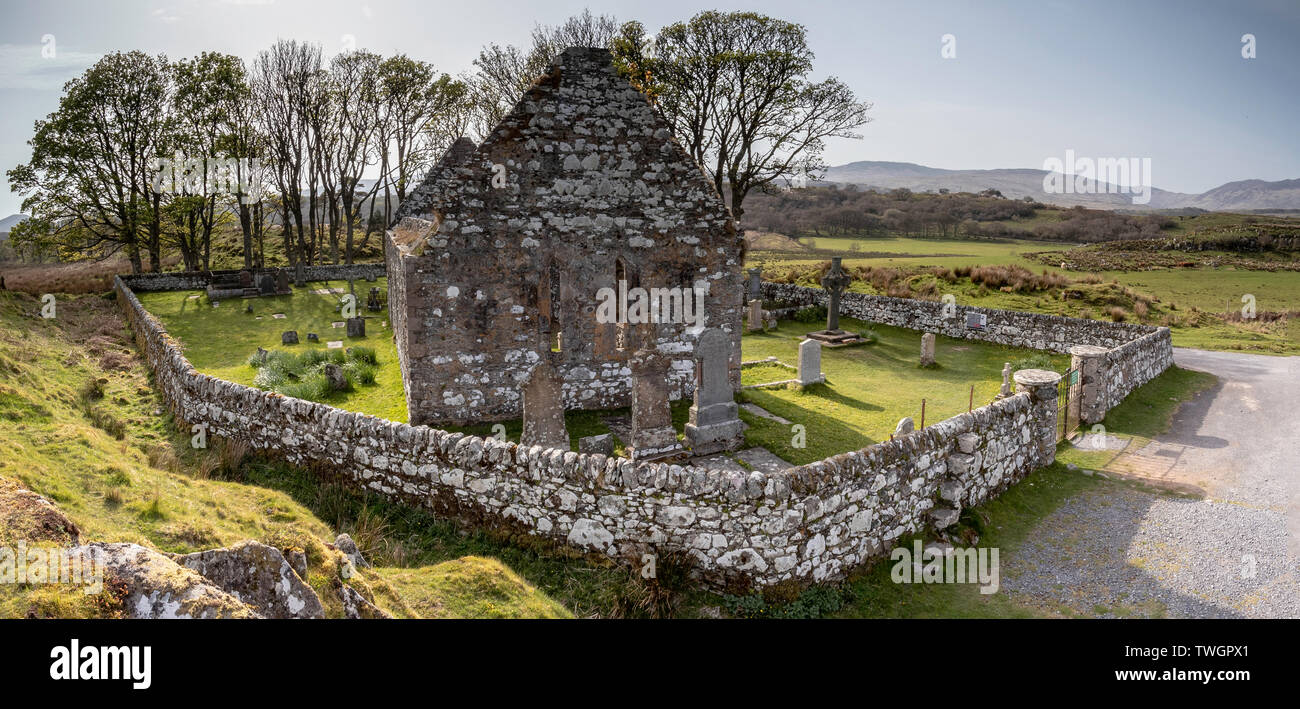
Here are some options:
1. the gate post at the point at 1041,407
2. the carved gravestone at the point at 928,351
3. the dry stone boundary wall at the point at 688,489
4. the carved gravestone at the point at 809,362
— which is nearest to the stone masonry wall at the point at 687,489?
the dry stone boundary wall at the point at 688,489

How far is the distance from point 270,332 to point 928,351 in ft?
71.6

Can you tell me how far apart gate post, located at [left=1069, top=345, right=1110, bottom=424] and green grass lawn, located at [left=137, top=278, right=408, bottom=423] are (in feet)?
45.1

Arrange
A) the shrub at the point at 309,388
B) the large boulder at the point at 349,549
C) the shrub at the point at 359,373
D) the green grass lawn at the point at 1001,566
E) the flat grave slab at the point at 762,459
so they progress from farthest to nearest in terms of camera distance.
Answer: the shrub at the point at 359,373 → the shrub at the point at 309,388 → the flat grave slab at the point at 762,459 → the green grass lawn at the point at 1001,566 → the large boulder at the point at 349,549

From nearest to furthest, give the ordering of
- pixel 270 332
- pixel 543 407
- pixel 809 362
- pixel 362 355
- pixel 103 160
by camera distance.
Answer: pixel 543 407, pixel 809 362, pixel 362 355, pixel 270 332, pixel 103 160

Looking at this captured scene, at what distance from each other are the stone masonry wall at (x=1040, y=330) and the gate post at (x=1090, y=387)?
0.35ft

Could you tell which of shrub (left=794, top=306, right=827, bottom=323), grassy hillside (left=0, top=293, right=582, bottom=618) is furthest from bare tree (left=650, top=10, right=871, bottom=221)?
grassy hillside (left=0, top=293, right=582, bottom=618)

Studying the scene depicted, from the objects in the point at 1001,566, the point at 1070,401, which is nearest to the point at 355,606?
the point at 1001,566

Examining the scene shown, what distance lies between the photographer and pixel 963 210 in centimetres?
9019

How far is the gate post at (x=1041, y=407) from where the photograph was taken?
11000 mm

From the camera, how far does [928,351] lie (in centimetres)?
2039

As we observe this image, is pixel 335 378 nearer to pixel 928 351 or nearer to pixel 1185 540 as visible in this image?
pixel 1185 540

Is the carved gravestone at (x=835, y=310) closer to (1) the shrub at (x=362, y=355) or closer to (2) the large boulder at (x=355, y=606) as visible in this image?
(1) the shrub at (x=362, y=355)

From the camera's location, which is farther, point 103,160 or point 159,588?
point 103,160

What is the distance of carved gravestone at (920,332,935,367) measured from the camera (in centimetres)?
2033
